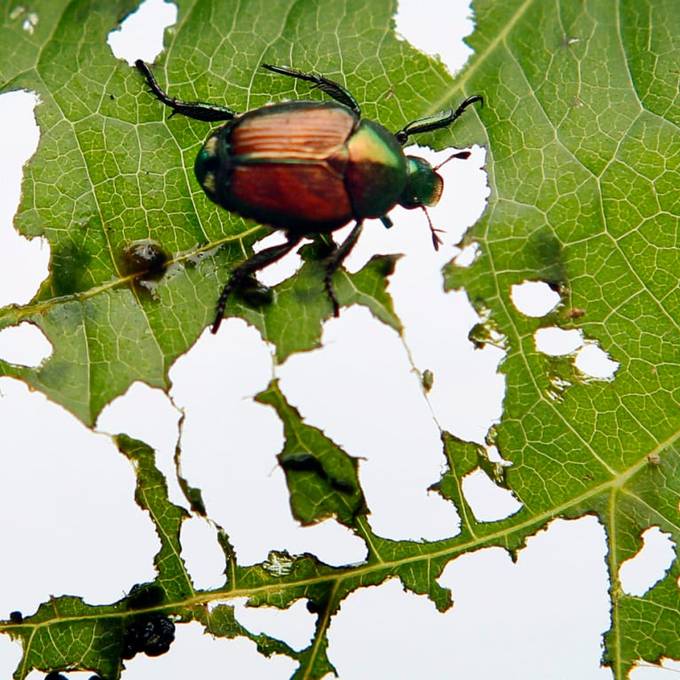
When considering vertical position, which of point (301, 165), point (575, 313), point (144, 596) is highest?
point (301, 165)

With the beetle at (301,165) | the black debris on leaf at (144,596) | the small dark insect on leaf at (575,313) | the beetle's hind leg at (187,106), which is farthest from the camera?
the black debris on leaf at (144,596)

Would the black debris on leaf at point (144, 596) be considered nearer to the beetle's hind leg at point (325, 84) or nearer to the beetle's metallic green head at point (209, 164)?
the beetle's metallic green head at point (209, 164)

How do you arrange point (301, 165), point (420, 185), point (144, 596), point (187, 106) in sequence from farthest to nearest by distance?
point (144, 596) → point (420, 185) → point (187, 106) → point (301, 165)

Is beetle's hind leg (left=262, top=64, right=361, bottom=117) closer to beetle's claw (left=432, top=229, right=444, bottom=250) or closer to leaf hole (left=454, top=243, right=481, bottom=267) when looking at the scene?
beetle's claw (left=432, top=229, right=444, bottom=250)

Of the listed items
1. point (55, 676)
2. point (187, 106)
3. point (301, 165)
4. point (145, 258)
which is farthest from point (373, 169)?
point (55, 676)

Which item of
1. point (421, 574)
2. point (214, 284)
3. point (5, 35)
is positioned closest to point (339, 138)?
point (214, 284)

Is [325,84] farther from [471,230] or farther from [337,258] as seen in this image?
[471,230]

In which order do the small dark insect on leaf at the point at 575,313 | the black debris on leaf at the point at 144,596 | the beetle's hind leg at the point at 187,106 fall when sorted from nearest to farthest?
the beetle's hind leg at the point at 187,106, the small dark insect on leaf at the point at 575,313, the black debris on leaf at the point at 144,596

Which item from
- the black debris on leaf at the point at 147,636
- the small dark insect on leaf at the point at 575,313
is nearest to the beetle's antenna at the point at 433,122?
the small dark insect on leaf at the point at 575,313
